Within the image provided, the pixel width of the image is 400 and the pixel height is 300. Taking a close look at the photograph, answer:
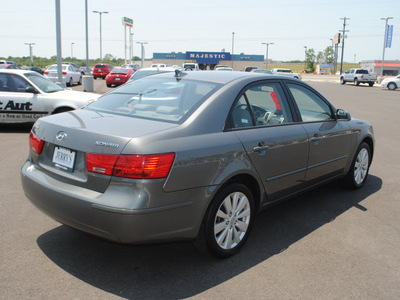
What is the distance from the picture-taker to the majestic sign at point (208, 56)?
8825cm

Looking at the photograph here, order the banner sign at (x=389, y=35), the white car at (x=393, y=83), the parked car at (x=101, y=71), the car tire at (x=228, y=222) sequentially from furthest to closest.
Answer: the banner sign at (x=389, y=35), the parked car at (x=101, y=71), the white car at (x=393, y=83), the car tire at (x=228, y=222)

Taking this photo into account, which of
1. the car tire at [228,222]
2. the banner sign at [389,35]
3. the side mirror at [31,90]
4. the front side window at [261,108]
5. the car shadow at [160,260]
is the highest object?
the banner sign at [389,35]

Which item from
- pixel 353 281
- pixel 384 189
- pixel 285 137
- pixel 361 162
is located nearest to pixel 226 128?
pixel 285 137

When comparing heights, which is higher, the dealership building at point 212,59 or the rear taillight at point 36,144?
the dealership building at point 212,59

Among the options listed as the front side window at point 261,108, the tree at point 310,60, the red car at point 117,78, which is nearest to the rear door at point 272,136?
the front side window at point 261,108

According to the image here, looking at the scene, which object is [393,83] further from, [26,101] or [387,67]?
[387,67]

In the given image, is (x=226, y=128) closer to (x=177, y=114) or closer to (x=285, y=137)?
(x=177, y=114)

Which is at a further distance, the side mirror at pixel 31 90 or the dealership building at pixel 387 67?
the dealership building at pixel 387 67

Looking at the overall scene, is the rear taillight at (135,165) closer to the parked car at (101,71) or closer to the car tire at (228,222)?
the car tire at (228,222)

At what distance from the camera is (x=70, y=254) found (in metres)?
3.48

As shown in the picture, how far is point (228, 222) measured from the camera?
3438 mm

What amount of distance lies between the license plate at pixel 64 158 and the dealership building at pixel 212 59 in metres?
83.0

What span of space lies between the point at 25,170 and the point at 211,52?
291 ft

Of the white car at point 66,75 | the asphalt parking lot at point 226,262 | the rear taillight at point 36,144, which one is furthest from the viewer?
the white car at point 66,75
